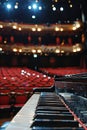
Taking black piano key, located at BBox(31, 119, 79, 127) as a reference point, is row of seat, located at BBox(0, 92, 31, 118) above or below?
below

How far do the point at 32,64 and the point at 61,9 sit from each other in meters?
4.92

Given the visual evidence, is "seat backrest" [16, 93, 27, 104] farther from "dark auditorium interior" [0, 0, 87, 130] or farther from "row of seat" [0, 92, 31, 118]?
"dark auditorium interior" [0, 0, 87, 130]

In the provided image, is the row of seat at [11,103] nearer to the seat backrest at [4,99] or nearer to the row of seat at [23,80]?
the seat backrest at [4,99]

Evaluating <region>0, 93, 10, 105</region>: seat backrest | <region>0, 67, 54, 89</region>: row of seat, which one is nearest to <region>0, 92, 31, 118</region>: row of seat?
<region>0, 93, 10, 105</region>: seat backrest

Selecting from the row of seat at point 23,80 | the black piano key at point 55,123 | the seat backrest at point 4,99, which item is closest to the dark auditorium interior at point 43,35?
the row of seat at point 23,80

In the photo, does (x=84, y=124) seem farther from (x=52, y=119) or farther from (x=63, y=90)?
(x=63, y=90)

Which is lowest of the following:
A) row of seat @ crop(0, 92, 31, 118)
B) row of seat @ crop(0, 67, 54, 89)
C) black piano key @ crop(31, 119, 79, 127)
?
row of seat @ crop(0, 92, 31, 118)

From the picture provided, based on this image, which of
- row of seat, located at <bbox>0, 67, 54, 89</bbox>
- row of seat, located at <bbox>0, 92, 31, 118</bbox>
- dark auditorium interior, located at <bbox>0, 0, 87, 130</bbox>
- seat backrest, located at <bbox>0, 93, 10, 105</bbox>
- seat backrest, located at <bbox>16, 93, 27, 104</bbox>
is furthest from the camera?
dark auditorium interior, located at <bbox>0, 0, 87, 130</bbox>

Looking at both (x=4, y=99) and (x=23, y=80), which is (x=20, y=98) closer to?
(x=4, y=99)

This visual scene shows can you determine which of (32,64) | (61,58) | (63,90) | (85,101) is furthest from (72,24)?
(85,101)

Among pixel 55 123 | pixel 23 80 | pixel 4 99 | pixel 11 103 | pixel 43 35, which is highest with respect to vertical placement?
pixel 43 35

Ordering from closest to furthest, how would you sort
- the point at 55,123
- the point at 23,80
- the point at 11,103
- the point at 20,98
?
the point at 55,123
the point at 11,103
the point at 20,98
the point at 23,80

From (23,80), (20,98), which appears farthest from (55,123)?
(23,80)

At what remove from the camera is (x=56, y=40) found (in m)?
19.8
